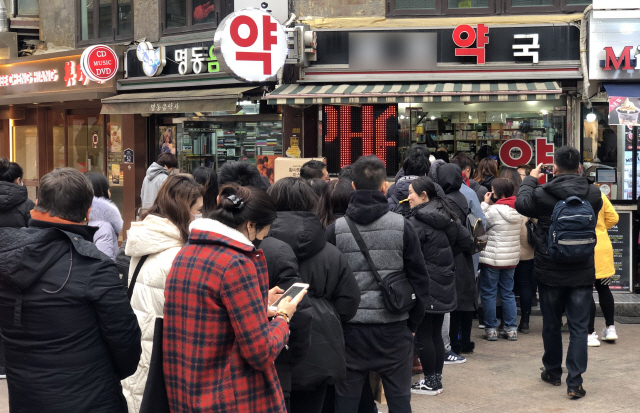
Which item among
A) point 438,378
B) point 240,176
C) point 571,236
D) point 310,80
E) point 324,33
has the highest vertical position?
point 324,33

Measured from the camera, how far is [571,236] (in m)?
6.01

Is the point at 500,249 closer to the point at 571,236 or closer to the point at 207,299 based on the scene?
the point at 571,236

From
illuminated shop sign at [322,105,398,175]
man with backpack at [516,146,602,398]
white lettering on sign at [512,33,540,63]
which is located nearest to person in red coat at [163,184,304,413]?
man with backpack at [516,146,602,398]

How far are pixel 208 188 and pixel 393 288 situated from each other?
216 centimetres

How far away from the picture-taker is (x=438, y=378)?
6430 mm

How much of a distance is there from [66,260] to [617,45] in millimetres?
8933

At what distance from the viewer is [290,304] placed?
11.1 feet

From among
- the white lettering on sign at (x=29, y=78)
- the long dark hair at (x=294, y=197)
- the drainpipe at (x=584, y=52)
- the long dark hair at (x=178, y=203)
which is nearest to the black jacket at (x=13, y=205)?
the long dark hair at (x=178, y=203)

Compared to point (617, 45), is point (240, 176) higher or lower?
lower

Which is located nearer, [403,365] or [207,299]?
[207,299]

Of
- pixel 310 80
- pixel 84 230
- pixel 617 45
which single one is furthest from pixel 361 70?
pixel 84 230

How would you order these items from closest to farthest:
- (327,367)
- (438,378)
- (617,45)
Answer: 1. (327,367)
2. (438,378)
3. (617,45)

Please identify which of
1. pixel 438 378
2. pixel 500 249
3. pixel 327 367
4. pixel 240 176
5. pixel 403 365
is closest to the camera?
pixel 327 367

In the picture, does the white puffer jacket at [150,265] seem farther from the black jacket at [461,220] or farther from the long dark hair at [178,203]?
the black jacket at [461,220]
